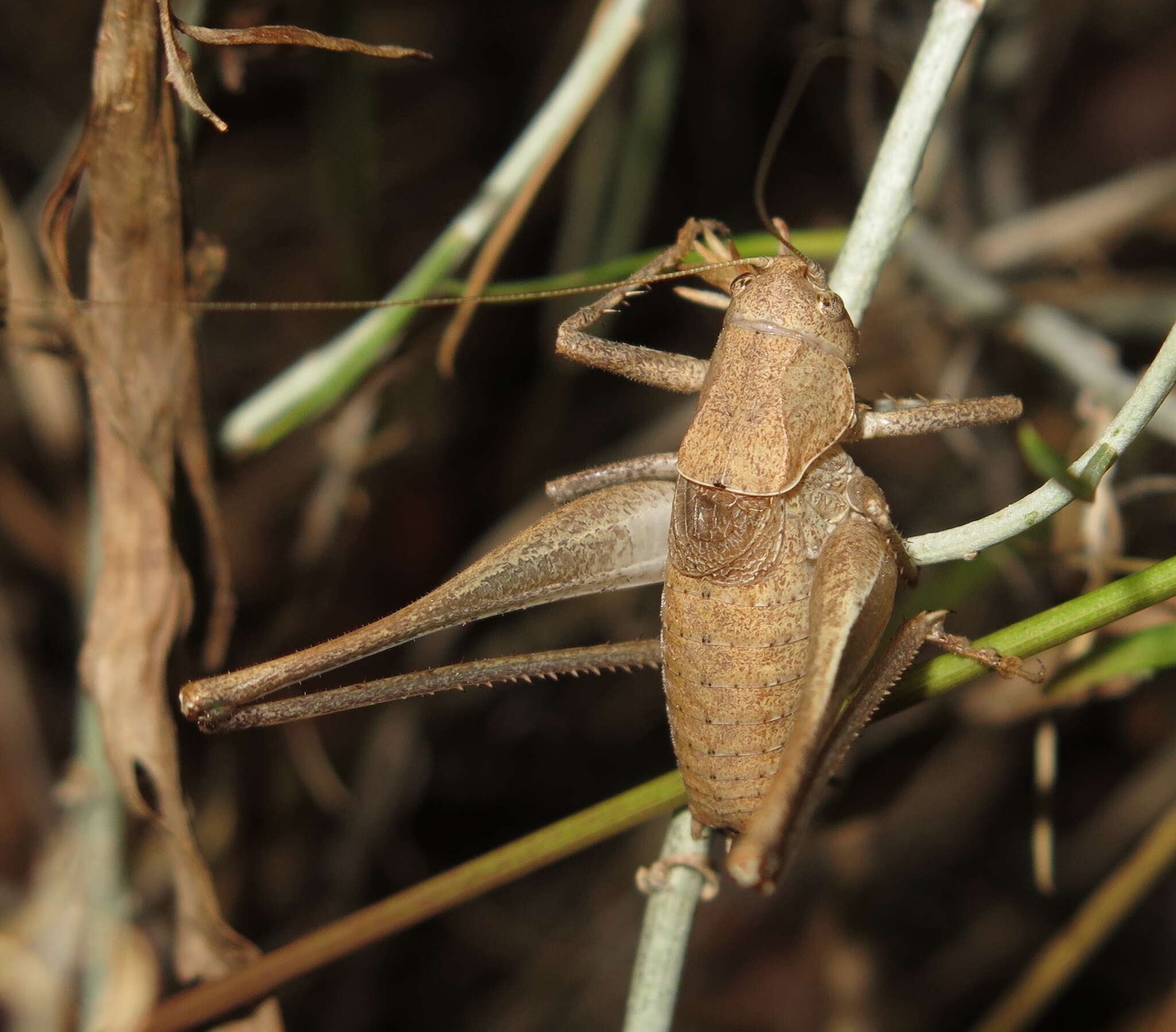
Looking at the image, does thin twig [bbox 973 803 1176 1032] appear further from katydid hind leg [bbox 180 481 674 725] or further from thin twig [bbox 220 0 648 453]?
thin twig [bbox 220 0 648 453]

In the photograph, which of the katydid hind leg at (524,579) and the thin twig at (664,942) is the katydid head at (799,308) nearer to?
the katydid hind leg at (524,579)

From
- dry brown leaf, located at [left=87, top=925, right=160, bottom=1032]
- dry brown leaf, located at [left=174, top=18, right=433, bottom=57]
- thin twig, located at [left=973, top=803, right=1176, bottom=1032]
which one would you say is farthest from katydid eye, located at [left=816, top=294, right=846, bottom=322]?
dry brown leaf, located at [left=87, top=925, right=160, bottom=1032]

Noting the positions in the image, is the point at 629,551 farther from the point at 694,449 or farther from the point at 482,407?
the point at 482,407

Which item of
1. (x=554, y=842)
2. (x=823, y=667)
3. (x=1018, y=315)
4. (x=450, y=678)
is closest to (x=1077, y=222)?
(x=1018, y=315)

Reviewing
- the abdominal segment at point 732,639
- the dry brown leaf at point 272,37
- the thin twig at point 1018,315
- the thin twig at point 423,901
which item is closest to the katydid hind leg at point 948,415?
the abdominal segment at point 732,639

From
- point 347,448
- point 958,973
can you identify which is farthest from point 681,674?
point 958,973
